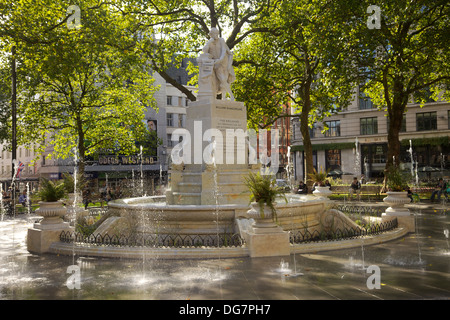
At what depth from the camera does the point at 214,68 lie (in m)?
14.5

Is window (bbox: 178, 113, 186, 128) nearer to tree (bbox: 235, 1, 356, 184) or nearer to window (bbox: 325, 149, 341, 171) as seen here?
window (bbox: 325, 149, 341, 171)

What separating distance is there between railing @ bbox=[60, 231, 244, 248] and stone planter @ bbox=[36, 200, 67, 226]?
1.56ft

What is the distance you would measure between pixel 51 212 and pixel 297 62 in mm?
19741

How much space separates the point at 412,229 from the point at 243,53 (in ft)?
61.1

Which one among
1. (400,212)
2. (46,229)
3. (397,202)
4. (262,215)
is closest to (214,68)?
(262,215)

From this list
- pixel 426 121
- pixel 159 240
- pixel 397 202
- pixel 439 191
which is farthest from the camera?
pixel 426 121

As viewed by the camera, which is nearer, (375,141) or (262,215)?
(262,215)

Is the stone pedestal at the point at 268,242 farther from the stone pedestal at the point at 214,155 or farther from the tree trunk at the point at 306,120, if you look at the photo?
the tree trunk at the point at 306,120

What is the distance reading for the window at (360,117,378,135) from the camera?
47.8 m

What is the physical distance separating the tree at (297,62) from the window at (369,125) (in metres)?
21.2

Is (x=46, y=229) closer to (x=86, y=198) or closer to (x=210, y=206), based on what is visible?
(x=210, y=206)

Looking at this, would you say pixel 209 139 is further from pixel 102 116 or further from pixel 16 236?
pixel 102 116

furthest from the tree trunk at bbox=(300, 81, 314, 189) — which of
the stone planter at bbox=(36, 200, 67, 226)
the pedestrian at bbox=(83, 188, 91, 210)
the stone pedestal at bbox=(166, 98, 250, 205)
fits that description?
the stone planter at bbox=(36, 200, 67, 226)

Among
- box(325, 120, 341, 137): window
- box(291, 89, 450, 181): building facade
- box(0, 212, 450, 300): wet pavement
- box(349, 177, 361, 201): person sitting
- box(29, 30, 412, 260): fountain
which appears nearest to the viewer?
box(0, 212, 450, 300): wet pavement
